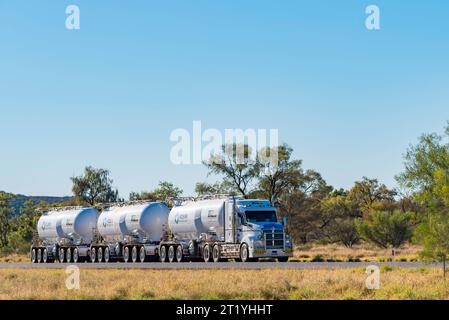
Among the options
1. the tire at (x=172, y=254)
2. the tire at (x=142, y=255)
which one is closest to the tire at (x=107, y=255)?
the tire at (x=142, y=255)

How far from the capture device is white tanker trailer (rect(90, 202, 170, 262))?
173 feet

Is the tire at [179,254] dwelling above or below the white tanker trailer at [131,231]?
below

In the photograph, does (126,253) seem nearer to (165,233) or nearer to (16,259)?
(165,233)

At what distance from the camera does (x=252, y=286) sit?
27.3 metres

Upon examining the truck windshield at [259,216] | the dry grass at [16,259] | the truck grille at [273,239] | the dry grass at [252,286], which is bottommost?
the dry grass at [252,286]

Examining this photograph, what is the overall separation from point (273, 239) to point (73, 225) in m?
19.4

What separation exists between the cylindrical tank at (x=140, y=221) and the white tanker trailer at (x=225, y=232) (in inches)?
60.7

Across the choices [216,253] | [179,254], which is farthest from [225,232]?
[179,254]

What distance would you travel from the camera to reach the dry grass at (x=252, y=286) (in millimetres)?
25250

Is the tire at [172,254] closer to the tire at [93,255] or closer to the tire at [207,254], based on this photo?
the tire at [207,254]

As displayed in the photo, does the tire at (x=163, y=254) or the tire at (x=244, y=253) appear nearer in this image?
the tire at (x=244, y=253)

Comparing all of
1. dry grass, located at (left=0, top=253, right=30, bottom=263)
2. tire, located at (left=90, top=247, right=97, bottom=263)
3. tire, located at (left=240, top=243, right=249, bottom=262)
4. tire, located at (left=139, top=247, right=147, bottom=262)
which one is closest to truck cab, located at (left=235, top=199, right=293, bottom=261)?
tire, located at (left=240, top=243, right=249, bottom=262)

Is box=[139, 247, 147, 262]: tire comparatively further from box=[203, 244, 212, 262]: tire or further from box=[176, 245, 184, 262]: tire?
box=[203, 244, 212, 262]: tire
